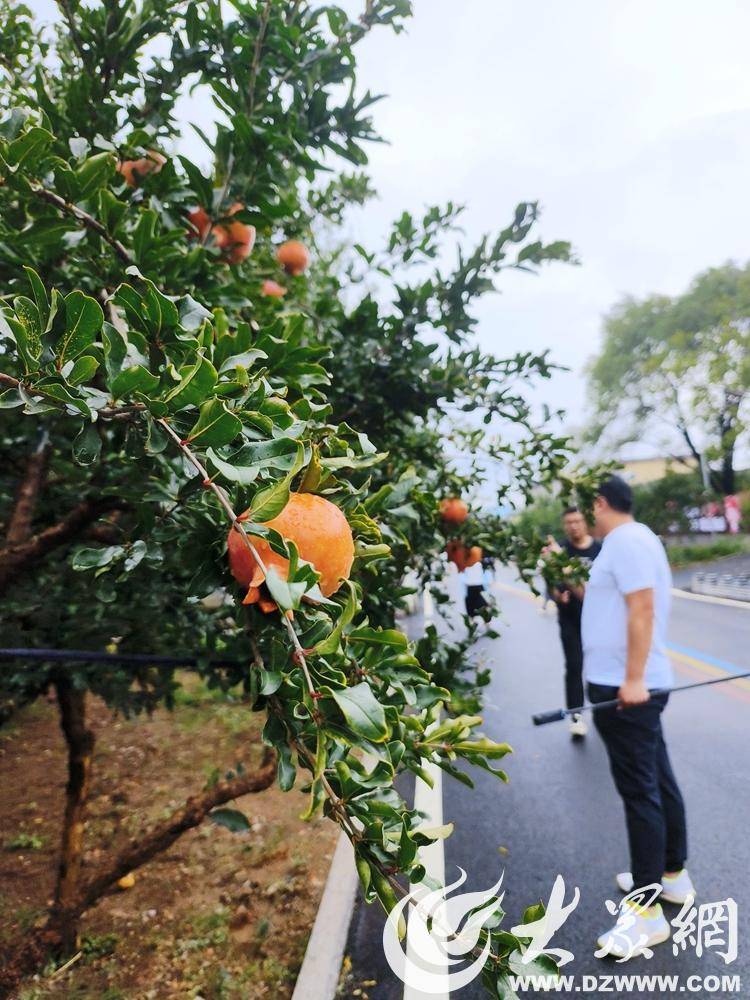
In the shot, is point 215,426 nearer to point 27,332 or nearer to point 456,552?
point 27,332

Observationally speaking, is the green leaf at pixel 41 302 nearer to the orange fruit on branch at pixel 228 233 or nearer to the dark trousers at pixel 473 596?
the orange fruit on branch at pixel 228 233

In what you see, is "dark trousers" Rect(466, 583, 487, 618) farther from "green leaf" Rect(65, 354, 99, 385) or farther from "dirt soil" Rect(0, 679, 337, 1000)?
"green leaf" Rect(65, 354, 99, 385)

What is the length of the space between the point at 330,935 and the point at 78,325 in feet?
8.01

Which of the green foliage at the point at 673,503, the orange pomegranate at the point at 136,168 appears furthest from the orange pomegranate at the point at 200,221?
the green foliage at the point at 673,503

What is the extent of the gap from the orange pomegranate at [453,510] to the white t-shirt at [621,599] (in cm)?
71

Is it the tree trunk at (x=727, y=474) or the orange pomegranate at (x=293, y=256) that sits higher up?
the orange pomegranate at (x=293, y=256)

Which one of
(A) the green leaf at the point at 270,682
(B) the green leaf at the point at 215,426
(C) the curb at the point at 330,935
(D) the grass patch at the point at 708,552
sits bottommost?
(D) the grass patch at the point at 708,552

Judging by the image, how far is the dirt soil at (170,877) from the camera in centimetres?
211

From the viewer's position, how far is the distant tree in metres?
22.8

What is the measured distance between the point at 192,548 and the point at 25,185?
790 mm

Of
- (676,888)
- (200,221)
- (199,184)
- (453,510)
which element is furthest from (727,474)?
(199,184)

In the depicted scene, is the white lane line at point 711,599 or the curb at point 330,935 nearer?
the curb at point 330,935

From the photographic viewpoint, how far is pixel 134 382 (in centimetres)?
79

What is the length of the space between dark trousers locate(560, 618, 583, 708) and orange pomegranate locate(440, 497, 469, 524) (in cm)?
267
